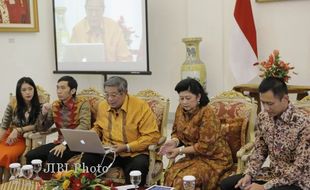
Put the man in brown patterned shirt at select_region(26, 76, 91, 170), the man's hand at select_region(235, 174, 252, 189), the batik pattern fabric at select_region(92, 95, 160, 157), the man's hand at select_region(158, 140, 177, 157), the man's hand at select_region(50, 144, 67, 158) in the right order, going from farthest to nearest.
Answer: the man in brown patterned shirt at select_region(26, 76, 91, 170) → the man's hand at select_region(50, 144, 67, 158) → the batik pattern fabric at select_region(92, 95, 160, 157) → the man's hand at select_region(158, 140, 177, 157) → the man's hand at select_region(235, 174, 252, 189)

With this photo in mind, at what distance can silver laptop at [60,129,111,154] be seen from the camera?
129 inches

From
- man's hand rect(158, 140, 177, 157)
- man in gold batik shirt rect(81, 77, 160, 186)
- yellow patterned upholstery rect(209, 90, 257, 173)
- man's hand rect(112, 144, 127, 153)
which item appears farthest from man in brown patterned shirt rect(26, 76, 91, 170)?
yellow patterned upholstery rect(209, 90, 257, 173)

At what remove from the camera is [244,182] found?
277cm

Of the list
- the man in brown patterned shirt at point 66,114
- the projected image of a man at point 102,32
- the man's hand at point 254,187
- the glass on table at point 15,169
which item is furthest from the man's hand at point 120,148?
the projected image of a man at point 102,32

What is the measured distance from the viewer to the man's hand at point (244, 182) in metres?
2.77

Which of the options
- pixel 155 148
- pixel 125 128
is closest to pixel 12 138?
pixel 125 128

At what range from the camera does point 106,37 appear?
5.93m

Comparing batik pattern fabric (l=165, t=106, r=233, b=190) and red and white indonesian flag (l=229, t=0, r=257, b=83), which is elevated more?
red and white indonesian flag (l=229, t=0, r=257, b=83)

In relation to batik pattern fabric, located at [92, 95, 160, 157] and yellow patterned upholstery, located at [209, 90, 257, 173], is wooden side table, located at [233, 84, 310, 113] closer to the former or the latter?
yellow patterned upholstery, located at [209, 90, 257, 173]

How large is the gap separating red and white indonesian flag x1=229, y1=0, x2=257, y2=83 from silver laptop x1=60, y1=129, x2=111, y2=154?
2189mm

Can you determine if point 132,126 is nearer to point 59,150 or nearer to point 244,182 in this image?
point 59,150

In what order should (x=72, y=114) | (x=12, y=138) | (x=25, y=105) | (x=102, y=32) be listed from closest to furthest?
(x=72, y=114), (x=12, y=138), (x=25, y=105), (x=102, y=32)

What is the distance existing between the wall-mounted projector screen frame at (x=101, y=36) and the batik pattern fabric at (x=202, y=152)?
2501 millimetres

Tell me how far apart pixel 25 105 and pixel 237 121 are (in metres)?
1.93
